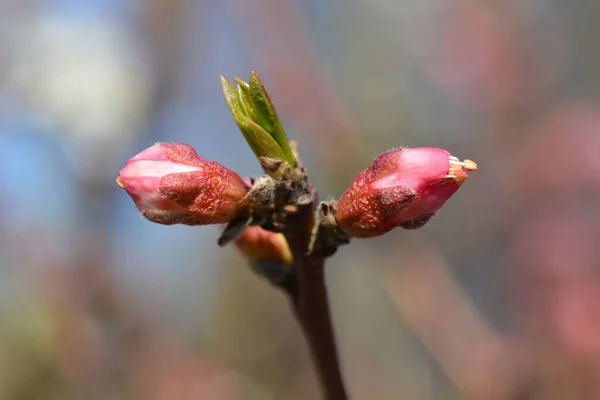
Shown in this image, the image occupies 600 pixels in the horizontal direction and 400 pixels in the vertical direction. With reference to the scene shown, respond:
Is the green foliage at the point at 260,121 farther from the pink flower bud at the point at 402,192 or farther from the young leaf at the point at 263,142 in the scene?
the pink flower bud at the point at 402,192

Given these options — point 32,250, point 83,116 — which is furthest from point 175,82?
point 32,250

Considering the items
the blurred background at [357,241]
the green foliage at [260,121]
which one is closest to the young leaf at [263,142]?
the green foliage at [260,121]

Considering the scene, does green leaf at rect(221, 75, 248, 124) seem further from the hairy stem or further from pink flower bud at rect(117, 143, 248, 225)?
the hairy stem

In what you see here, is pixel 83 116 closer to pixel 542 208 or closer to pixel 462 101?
pixel 462 101

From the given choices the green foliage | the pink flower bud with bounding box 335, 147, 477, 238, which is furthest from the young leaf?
the pink flower bud with bounding box 335, 147, 477, 238

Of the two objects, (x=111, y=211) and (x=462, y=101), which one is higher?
(x=111, y=211)

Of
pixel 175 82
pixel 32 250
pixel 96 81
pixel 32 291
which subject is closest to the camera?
pixel 32 291

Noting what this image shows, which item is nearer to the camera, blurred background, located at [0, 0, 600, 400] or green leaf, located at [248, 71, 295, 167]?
green leaf, located at [248, 71, 295, 167]
